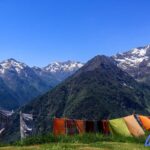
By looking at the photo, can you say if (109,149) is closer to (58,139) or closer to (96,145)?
(96,145)

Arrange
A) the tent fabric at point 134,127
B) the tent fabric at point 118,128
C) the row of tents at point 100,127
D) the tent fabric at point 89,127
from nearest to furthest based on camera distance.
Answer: the row of tents at point 100,127
the tent fabric at point 89,127
the tent fabric at point 118,128
the tent fabric at point 134,127

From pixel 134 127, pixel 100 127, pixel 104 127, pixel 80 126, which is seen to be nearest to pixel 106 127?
pixel 104 127

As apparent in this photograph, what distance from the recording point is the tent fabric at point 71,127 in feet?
126

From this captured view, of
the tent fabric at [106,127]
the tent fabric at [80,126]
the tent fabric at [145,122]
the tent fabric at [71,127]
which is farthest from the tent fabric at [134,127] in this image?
the tent fabric at [71,127]

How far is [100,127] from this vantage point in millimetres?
Result: 40688

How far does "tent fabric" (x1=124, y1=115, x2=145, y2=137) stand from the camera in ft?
139

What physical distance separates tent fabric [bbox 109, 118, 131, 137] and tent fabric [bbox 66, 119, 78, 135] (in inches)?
131

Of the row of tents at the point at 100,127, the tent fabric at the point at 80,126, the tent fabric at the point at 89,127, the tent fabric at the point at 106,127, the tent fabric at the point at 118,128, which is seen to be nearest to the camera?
the row of tents at the point at 100,127

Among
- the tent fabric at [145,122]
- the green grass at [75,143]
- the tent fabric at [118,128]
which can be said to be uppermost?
the tent fabric at [145,122]

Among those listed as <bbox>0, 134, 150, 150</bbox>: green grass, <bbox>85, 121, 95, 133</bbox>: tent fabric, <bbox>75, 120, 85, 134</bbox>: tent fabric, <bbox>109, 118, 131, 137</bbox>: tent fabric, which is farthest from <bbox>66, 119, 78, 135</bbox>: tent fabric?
<bbox>0, 134, 150, 150</bbox>: green grass

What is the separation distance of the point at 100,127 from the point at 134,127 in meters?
4.41

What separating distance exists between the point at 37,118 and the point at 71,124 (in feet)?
9.25

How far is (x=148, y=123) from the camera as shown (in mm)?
46219

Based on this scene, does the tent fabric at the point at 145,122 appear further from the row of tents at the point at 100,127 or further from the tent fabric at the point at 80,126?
the tent fabric at the point at 80,126
